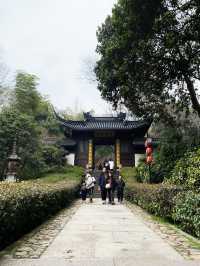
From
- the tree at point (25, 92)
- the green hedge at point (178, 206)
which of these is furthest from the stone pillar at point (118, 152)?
the green hedge at point (178, 206)

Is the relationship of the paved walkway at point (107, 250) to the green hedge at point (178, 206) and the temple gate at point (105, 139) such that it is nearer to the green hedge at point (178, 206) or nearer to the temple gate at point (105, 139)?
the green hedge at point (178, 206)

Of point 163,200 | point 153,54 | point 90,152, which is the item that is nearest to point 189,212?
point 163,200

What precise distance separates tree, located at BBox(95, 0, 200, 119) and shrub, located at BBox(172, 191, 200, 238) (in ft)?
27.1

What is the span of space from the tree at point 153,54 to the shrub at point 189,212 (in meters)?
8.27

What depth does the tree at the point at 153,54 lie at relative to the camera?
14.5 meters

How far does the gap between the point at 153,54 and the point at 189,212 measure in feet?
31.1

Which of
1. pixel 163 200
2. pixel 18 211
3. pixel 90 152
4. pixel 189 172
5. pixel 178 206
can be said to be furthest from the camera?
pixel 90 152

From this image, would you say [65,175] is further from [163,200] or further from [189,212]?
[189,212]

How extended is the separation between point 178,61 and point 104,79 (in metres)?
4.41

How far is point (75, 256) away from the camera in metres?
5.25

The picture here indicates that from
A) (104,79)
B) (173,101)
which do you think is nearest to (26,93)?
(104,79)

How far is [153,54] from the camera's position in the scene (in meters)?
15.1

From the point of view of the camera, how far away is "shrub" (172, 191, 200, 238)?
6884mm

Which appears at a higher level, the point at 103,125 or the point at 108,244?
the point at 103,125
